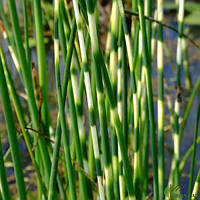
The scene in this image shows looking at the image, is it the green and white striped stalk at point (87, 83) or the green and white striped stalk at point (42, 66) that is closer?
the green and white striped stalk at point (87, 83)

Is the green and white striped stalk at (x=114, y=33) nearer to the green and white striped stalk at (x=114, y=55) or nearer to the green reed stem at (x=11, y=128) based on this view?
the green and white striped stalk at (x=114, y=55)

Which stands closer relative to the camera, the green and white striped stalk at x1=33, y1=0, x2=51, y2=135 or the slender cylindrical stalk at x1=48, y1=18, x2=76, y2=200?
the slender cylindrical stalk at x1=48, y1=18, x2=76, y2=200

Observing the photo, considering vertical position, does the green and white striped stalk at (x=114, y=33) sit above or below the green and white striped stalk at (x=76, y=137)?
above

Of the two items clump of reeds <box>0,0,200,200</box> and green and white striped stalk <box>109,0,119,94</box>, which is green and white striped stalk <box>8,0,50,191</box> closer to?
clump of reeds <box>0,0,200,200</box>

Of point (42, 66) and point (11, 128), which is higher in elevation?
point (42, 66)

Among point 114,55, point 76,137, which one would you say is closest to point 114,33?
point 114,55

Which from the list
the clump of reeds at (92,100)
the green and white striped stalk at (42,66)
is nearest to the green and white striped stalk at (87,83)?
the clump of reeds at (92,100)

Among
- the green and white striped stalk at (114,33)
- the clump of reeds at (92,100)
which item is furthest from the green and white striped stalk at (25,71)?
the green and white striped stalk at (114,33)

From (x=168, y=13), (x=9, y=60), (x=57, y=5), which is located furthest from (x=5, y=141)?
(x=168, y=13)

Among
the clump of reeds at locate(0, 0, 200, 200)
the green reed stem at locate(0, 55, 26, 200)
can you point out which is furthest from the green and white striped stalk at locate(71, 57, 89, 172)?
the green reed stem at locate(0, 55, 26, 200)

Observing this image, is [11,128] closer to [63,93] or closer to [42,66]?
[63,93]

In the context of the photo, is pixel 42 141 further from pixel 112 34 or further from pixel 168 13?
pixel 168 13
